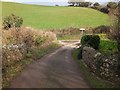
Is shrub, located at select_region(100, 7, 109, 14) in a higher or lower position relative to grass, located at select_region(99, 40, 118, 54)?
higher

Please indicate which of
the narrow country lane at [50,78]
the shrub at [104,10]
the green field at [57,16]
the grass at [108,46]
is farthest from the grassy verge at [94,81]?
the shrub at [104,10]

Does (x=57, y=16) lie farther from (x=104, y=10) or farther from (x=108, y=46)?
(x=108, y=46)

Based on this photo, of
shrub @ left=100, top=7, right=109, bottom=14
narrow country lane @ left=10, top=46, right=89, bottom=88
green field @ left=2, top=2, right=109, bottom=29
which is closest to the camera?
narrow country lane @ left=10, top=46, right=89, bottom=88

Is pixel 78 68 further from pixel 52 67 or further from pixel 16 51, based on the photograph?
pixel 16 51

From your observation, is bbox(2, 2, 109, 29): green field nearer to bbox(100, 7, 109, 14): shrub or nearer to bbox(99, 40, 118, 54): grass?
bbox(100, 7, 109, 14): shrub

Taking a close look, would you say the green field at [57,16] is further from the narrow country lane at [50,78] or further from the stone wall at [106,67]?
the stone wall at [106,67]

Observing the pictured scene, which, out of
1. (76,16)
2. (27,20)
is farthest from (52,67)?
(76,16)

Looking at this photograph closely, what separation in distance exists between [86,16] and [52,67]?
2228 inches

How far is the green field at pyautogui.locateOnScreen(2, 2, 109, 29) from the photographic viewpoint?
63.1 metres

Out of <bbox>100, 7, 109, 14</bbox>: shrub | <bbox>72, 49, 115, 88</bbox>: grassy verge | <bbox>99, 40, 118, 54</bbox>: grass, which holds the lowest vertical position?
<bbox>99, 40, 118, 54</bbox>: grass

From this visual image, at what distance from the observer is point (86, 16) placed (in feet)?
242

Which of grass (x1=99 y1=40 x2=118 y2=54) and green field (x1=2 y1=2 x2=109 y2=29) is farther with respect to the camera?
green field (x1=2 y1=2 x2=109 y2=29)

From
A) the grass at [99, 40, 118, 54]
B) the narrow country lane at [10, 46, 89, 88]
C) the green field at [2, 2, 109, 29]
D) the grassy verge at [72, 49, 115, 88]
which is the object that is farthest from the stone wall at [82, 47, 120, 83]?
the green field at [2, 2, 109, 29]

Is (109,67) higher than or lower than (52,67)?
higher
